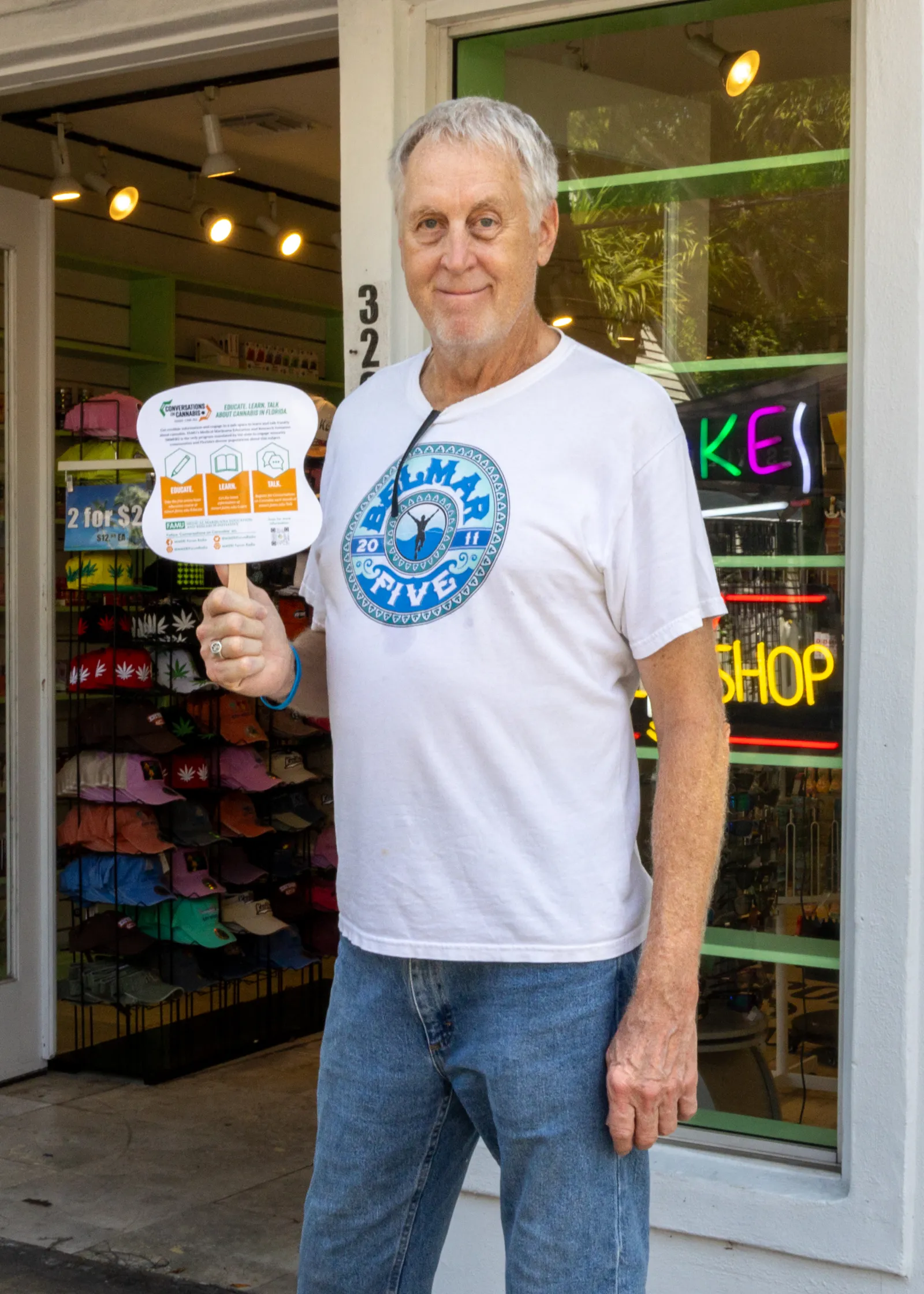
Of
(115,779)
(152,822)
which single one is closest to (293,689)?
(115,779)

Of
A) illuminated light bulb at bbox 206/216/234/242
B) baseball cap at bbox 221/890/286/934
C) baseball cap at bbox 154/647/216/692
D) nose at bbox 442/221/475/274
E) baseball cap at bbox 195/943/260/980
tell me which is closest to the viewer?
nose at bbox 442/221/475/274

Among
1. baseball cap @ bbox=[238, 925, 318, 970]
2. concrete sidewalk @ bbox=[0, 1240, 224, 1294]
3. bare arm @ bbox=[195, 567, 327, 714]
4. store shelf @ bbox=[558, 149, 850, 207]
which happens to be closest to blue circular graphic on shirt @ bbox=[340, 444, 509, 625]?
bare arm @ bbox=[195, 567, 327, 714]

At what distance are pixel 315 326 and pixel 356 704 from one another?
656cm

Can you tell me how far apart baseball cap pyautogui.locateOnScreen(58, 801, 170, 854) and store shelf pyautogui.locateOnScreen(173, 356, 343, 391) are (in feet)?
7.80

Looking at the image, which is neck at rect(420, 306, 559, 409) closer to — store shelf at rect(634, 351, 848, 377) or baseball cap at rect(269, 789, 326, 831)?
store shelf at rect(634, 351, 848, 377)

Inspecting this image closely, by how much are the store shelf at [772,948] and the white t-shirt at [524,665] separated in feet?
3.97

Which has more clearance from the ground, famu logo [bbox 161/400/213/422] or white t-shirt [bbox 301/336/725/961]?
famu logo [bbox 161/400/213/422]

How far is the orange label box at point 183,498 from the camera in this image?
183 cm

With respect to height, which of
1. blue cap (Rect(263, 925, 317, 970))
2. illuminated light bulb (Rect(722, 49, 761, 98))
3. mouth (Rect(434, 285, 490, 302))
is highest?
illuminated light bulb (Rect(722, 49, 761, 98))

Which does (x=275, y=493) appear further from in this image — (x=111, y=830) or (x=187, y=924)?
(x=187, y=924)

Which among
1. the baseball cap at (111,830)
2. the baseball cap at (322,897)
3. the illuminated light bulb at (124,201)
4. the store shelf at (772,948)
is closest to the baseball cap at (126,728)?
the baseball cap at (111,830)

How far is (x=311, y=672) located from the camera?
2.02m

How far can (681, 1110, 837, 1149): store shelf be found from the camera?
9.35 feet

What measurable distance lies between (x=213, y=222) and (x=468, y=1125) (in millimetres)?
5662
